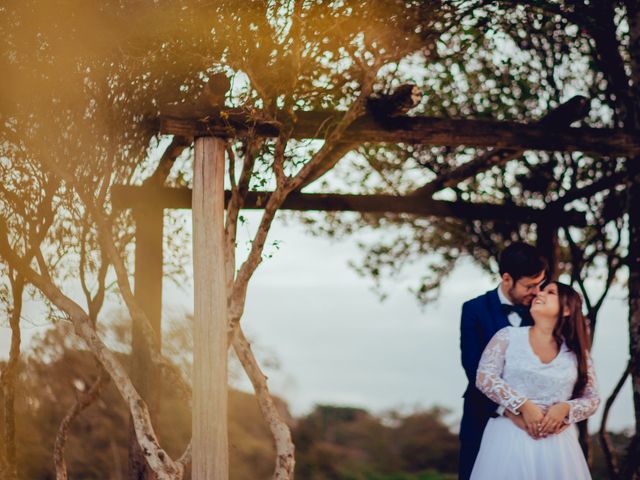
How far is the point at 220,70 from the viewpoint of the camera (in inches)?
266

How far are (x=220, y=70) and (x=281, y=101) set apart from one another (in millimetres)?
540

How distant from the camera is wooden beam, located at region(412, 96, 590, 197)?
7281 mm

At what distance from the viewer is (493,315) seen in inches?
206

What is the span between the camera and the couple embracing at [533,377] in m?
4.94

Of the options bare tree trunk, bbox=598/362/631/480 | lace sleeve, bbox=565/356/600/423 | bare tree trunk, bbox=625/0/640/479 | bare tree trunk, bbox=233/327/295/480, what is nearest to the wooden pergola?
bare tree trunk, bbox=625/0/640/479

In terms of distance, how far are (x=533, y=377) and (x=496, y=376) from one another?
21cm

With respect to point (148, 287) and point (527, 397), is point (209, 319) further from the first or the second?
point (527, 397)

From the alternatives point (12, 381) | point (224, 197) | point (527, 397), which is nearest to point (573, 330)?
point (527, 397)

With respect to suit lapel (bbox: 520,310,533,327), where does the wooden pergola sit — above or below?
above

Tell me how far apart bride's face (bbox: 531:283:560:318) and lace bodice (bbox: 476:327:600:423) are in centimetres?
16

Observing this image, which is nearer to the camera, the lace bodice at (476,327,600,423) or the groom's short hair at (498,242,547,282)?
the lace bodice at (476,327,600,423)

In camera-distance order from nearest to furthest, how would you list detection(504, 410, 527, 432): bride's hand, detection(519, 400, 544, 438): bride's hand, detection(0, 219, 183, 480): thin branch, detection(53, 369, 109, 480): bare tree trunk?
detection(519, 400, 544, 438): bride's hand < detection(504, 410, 527, 432): bride's hand < detection(0, 219, 183, 480): thin branch < detection(53, 369, 109, 480): bare tree trunk

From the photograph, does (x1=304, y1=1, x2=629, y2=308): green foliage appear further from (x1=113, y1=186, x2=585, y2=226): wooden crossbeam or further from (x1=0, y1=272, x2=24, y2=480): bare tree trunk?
(x1=0, y1=272, x2=24, y2=480): bare tree trunk

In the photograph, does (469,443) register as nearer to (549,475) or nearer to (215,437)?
(549,475)
